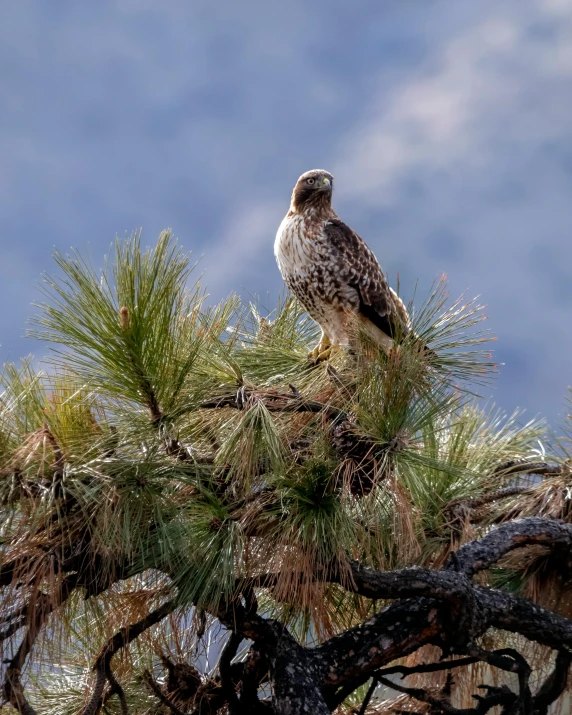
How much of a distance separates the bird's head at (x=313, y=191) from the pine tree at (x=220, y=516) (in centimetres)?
150

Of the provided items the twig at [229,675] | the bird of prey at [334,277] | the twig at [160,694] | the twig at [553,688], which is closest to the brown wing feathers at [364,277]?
the bird of prey at [334,277]

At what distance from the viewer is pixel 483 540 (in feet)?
8.17

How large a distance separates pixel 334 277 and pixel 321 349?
0.38 meters

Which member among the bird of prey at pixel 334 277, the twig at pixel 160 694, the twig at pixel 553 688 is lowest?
the twig at pixel 160 694

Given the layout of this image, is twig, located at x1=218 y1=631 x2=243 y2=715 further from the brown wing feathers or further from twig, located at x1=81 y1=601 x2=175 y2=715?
the brown wing feathers

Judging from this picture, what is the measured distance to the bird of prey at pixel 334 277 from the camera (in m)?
3.67

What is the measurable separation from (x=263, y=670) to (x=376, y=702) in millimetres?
823

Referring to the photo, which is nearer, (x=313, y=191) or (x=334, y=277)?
(x=334, y=277)

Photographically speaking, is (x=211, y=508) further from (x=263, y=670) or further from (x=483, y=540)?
(x=483, y=540)

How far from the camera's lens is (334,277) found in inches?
146

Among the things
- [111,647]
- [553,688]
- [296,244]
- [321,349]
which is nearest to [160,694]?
[111,647]

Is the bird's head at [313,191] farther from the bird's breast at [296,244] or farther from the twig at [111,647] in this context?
the twig at [111,647]

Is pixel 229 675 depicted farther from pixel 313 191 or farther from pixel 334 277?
pixel 313 191

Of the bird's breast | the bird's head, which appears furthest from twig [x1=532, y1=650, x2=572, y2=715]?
the bird's head
